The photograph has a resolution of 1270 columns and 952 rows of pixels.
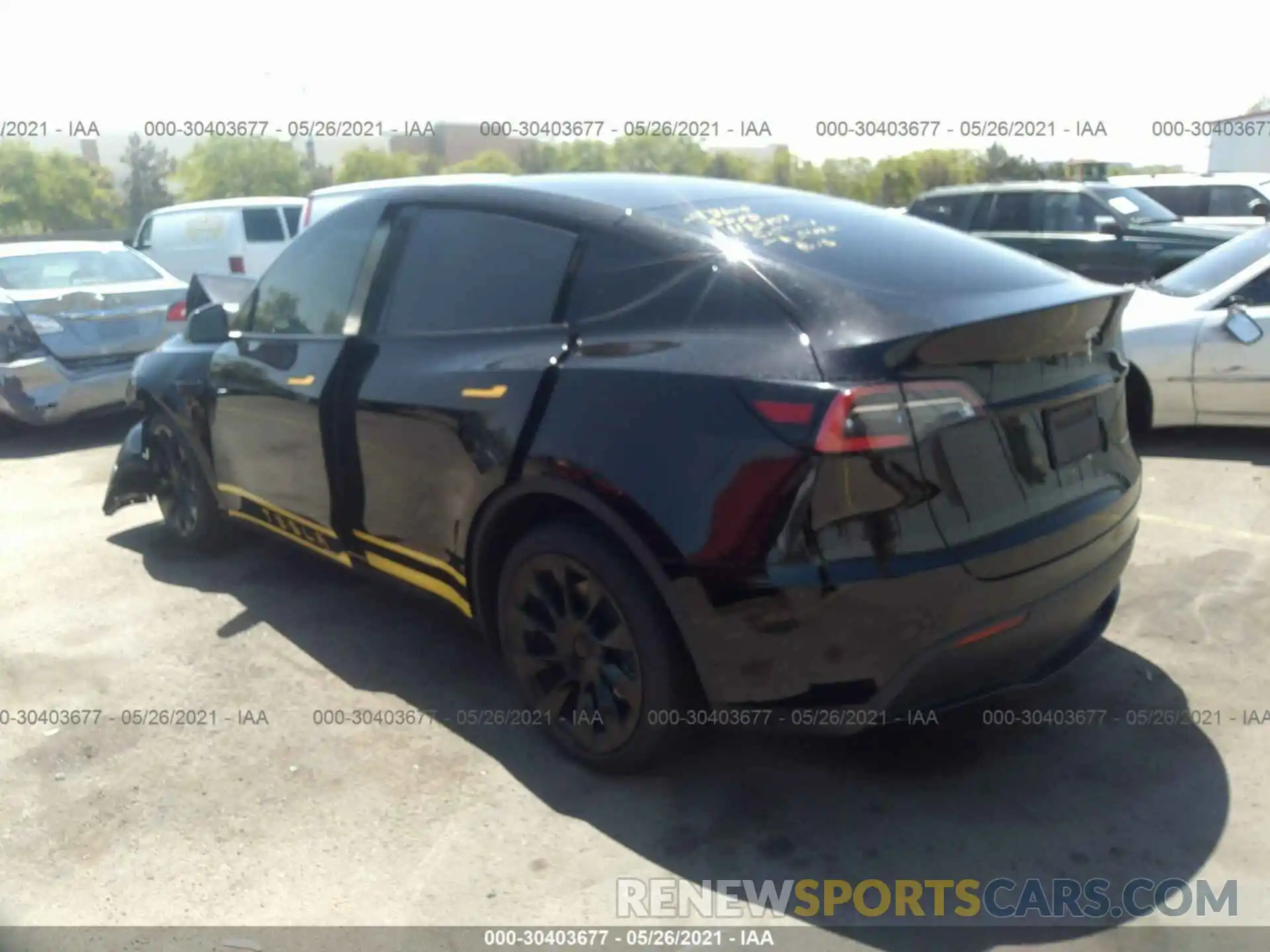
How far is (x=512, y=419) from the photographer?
3.23 meters

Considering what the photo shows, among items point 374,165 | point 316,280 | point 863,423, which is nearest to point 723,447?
point 863,423

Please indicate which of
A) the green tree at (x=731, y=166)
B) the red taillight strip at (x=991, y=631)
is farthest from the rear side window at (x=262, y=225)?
the green tree at (x=731, y=166)

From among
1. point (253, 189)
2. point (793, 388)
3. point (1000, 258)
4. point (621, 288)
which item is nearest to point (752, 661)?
point (793, 388)

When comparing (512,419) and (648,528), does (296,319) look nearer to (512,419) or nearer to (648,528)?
(512,419)

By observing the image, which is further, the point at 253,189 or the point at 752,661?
the point at 253,189

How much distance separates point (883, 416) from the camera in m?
2.61

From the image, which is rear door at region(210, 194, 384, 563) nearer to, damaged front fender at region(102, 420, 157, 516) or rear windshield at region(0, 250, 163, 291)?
damaged front fender at region(102, 420, 157, 516)

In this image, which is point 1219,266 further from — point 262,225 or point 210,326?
point 262,225

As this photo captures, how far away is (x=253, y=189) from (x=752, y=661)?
41892 millimetres

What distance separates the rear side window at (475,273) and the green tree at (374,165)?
1422 inches

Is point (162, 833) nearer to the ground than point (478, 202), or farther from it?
nearer to the ground

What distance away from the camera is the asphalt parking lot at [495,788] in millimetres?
2852

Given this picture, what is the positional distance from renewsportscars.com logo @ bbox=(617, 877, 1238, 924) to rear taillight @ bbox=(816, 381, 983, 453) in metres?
1.11

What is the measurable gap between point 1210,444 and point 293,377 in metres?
5.32
